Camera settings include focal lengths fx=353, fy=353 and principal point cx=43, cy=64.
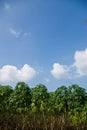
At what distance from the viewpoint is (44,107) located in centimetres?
1320

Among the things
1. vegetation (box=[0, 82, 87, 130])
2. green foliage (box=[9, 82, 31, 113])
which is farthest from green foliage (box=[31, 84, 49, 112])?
green foliage (box=[9, 82, 31, 113])

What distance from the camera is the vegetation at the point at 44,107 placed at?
36.9 ft

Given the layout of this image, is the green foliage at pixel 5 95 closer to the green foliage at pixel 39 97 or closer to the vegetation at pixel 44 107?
the vegetation at pixel 44 107

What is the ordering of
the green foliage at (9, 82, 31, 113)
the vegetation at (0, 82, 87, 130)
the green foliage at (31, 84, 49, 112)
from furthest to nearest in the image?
1. the green foliage at (9, 82, 31, 113)
2. the green foliage at (31, 84, 49, 112)
3. the vegetation at (0, 82, 87, 130)

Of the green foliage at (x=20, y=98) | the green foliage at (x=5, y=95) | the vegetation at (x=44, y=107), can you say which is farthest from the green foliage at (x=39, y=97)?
the green foliage at (x=5, y=95)

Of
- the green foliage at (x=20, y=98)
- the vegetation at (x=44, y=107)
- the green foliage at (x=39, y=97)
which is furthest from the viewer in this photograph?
the green foliage at (x=20, y=98)

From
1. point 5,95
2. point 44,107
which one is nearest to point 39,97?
point 44,107

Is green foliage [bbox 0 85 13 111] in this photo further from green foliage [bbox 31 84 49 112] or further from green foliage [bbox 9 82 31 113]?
green foliage [bbox 31 84 49 112]

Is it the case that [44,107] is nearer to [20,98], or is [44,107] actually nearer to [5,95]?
[20,98]

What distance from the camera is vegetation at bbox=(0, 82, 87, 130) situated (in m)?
11.3

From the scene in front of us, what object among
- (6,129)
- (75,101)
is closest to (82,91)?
(75,101)

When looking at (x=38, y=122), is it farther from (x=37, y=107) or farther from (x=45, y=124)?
(x=37, y=107)

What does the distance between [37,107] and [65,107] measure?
1075 mm

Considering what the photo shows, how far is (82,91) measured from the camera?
43.3ft
